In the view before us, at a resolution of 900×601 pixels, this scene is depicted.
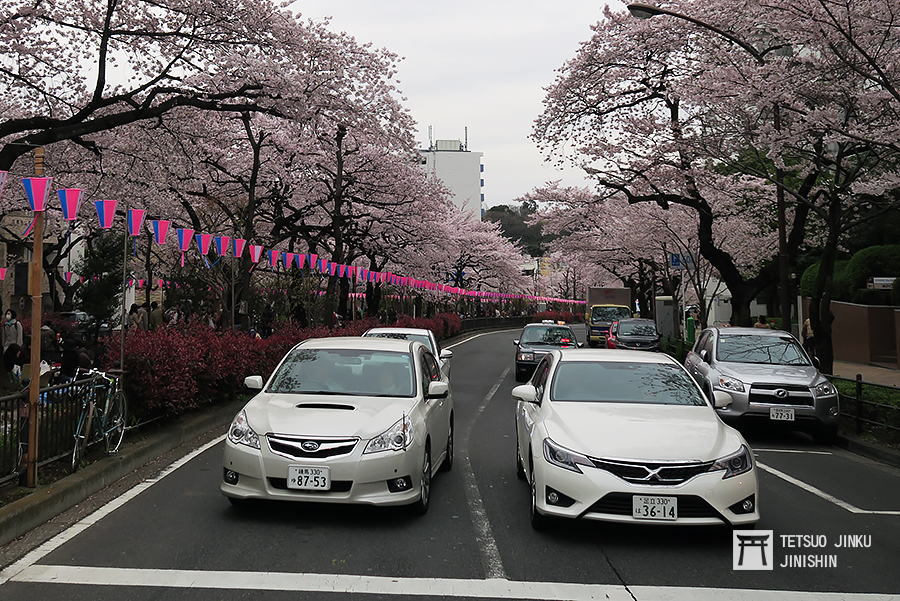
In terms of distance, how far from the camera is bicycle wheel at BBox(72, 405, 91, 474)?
734 cm

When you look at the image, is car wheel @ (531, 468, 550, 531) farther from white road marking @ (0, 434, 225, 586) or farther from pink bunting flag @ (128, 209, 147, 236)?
pink bunting flag @ (128, 209, 147, 236)

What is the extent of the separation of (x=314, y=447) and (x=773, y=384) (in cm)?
755

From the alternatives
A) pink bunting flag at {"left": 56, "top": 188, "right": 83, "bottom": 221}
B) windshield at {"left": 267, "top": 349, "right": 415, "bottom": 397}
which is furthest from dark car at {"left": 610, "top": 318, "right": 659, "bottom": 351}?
pink bunting flag at {"left": 56, "top": 188, "right": 83, "bottom": 221}

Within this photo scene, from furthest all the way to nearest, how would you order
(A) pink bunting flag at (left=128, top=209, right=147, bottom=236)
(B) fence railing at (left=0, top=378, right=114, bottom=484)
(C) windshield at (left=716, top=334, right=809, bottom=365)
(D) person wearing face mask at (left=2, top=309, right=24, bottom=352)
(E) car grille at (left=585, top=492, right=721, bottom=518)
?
(D) person wearing face mask at (left=2, top=309, right=24, bottom=352), (C) windshield at (left=716, top=334, right=809, bottom=365), (A) pink bunting flag at (left=128, top=209, right=147, bottom=236), (B) fence railing at (left=0, top=378, right=114, bottom=484), (E) car grille at (left=585, top=492, right=721, bottom=518)

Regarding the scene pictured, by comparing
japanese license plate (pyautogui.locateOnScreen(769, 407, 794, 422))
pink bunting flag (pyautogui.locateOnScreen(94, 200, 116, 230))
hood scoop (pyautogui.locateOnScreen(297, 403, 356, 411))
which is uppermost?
pink bunting flag (pyautogui.locateOnScreen(94, 200, 116, 230))

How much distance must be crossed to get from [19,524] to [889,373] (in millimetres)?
22684

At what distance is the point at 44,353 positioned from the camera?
16688mm

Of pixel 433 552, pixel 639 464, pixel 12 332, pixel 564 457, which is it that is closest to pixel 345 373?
pixel 433 552

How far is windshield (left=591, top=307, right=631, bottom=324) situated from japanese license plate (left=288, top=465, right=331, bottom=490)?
1285 inches

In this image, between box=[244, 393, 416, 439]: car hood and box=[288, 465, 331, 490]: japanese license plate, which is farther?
box=[244, 393, 416, 439]: car hood

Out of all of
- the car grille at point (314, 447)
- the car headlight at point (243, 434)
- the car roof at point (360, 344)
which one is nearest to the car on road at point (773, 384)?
the car roof at point (360, 344)

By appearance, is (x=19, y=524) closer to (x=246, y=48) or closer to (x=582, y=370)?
(x=582, y=370)

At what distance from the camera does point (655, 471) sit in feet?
17.9

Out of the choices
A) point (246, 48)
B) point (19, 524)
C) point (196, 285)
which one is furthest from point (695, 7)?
point (196, 285)
